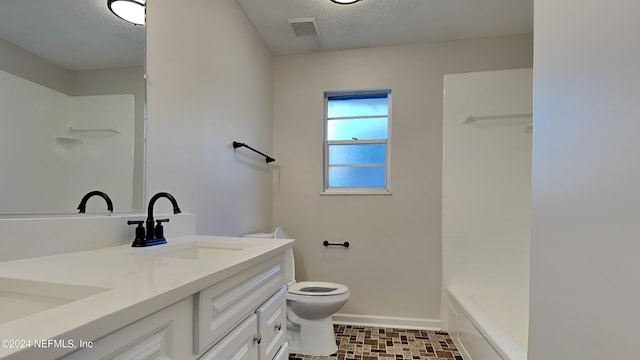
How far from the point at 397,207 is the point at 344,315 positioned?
3.38 feet

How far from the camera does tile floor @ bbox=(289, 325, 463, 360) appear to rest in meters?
2.12

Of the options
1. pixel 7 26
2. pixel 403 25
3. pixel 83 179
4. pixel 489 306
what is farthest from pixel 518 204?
pixel 7 26

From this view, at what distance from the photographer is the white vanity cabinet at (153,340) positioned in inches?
18.9

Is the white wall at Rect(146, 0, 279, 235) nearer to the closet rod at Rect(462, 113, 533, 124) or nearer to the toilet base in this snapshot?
the toilet base

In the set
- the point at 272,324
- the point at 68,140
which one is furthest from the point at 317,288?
the point at 68,140

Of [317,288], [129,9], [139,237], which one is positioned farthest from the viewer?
[317,288]

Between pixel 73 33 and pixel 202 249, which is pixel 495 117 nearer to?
pixel 202 249

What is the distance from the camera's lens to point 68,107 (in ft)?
3.33

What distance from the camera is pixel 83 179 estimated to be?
42.1 inches

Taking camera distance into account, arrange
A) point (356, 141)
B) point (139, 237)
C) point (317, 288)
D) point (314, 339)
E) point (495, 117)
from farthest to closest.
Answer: point (356, 141) < point (495, 117) < point (317, 288) < point (314, 339) < point (139, 237)

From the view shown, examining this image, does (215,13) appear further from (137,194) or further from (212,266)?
(212,266)

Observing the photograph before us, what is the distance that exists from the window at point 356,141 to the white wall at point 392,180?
11 cm

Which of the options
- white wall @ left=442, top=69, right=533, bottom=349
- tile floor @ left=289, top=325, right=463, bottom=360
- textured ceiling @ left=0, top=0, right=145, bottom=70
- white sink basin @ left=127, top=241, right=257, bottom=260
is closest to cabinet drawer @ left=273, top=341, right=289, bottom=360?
white sink basin @ left=127, top=241, right=257, bottom=260

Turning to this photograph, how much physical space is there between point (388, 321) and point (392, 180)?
3.89 feet
